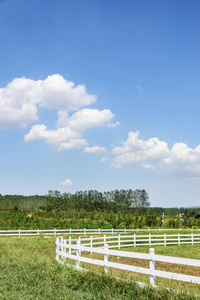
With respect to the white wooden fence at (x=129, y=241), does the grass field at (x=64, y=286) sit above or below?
above

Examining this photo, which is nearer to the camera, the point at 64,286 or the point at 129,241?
the point at 64,286

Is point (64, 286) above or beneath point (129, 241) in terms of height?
above

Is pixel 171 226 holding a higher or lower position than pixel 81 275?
lower

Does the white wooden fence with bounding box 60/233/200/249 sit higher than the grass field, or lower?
lower

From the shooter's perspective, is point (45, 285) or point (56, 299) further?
point (45, 285)

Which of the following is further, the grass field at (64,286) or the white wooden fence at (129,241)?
the white wooden fence at (129,241)

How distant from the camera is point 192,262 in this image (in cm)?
688

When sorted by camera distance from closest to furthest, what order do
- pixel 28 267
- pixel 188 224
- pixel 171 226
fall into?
pixel 28 267, pixel 171 226, pixel 188 224

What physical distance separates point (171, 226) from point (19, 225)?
26.1 m

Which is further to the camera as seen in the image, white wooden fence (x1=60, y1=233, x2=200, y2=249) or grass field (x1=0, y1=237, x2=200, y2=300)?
white wooden fence (x1=60, y1=233, x2=200, y2=249)

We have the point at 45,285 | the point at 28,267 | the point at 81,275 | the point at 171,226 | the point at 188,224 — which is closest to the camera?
the point at 45,285

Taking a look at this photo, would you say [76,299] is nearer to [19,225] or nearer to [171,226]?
[19,225]

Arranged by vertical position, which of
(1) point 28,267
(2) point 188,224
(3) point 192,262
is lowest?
(2) point 188,224

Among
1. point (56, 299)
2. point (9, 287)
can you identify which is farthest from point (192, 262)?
point (9, 287)
